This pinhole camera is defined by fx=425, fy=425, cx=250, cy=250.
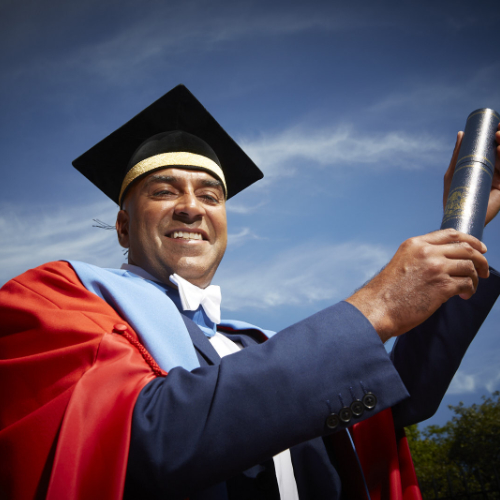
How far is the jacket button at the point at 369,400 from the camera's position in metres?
1.41

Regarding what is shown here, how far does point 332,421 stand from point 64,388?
981mm

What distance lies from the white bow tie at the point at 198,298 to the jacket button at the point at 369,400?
1478 millimetres

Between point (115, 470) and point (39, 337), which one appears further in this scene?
point (39, 337)

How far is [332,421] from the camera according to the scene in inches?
54.5

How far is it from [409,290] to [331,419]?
0.56 m

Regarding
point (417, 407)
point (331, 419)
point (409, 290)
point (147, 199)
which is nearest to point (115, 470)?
point (331, 419)

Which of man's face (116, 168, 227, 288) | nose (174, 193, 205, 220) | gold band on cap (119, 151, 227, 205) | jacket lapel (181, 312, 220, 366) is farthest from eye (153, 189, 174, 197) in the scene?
jacket lapel (181, 312, 220, 366)

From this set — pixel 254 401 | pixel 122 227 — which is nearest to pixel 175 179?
pixel 122 227

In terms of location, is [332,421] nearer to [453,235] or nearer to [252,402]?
[252,402]

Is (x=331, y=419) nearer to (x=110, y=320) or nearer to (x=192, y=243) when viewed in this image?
(x=110, y=320)

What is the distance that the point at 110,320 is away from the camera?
1.86m

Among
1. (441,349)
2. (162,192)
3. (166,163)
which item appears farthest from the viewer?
(166,163)

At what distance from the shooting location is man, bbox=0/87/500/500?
136 cm

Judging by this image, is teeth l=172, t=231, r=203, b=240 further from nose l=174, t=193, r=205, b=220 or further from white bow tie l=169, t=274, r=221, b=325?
white bow tie l=169, t=274, r=221, b=325
